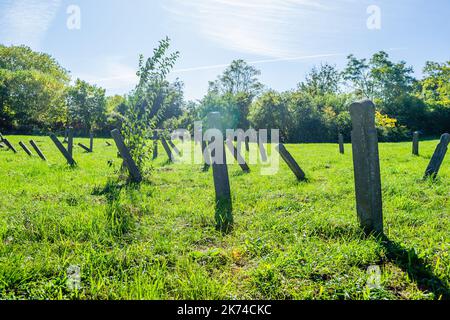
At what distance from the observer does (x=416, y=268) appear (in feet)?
9.47

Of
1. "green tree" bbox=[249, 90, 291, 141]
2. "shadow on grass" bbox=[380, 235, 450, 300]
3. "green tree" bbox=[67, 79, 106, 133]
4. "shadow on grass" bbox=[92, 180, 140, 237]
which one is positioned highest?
Answer: "green tree" bbox=[67, 79, 106, 133]

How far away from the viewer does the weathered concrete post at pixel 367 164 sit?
3629mm

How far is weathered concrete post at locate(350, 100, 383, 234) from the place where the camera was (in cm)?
363

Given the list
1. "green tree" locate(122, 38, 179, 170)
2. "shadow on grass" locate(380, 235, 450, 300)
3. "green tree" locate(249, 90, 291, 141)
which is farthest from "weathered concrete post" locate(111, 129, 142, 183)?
"green tree" locate(249, 90, 291, 141)

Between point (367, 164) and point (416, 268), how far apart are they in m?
1.27

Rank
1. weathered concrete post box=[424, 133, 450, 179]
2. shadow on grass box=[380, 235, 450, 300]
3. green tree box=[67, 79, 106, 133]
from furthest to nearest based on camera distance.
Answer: green tree box=[67, 79, 106, 133], weathered concrete post box=[424, 133, 450, 179], shadow on grass box=[380, 235, 450, 300]

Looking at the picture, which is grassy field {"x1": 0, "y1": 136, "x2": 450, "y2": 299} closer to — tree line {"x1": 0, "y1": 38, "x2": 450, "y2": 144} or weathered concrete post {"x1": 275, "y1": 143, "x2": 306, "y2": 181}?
weathered concrete post {"x1": 275, "y1": 143, "x2": 306, "y2": 181}

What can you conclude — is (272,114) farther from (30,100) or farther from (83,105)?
(30,100)

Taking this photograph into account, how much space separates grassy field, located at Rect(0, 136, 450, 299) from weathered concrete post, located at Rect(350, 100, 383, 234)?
238 millimetres

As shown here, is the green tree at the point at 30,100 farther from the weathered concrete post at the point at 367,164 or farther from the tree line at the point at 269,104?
the weathered concrete post at the point at 367,164

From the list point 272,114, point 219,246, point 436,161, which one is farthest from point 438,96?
point 219,246

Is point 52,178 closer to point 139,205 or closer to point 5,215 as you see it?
point 5,215
